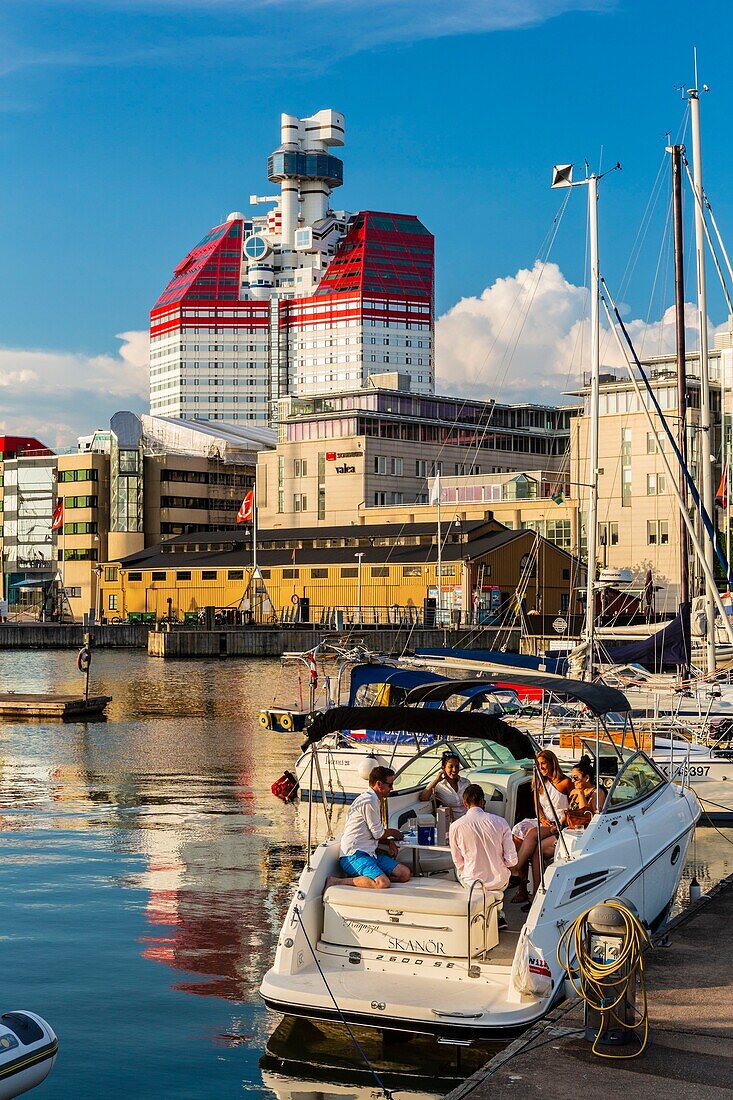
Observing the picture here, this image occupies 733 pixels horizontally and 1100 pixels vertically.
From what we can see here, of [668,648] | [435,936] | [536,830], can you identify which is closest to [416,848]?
[536,830]

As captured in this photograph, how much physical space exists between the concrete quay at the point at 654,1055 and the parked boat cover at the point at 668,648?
2691 cm

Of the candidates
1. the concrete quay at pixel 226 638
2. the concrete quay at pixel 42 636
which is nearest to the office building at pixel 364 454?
the concrete quay at pixel 226 638

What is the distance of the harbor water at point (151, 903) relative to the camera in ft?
47.2

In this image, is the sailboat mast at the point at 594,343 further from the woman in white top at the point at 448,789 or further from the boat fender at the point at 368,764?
the woman in white top at the point at 448,789

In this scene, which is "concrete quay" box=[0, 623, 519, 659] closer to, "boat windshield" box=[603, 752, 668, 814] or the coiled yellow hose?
"boat windshield" box=[603, 752, 668, 814]

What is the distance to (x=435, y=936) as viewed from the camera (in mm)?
13828

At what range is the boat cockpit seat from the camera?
542 inches

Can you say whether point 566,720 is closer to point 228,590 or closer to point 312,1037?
point 312,1037

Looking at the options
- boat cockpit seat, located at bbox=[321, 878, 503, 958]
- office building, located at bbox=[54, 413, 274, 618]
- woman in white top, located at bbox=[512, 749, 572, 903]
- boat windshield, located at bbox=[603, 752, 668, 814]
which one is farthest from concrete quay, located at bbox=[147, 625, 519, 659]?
boat cockpit seat, located at bbox=[321, 878, 503, 958]

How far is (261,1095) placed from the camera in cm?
1328

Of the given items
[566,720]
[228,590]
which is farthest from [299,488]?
[566,720]

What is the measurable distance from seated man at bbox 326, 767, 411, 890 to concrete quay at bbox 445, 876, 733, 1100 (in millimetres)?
2531

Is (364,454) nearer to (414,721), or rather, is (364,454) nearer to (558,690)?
(558,690)

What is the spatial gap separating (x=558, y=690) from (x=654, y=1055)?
5.51 meters
